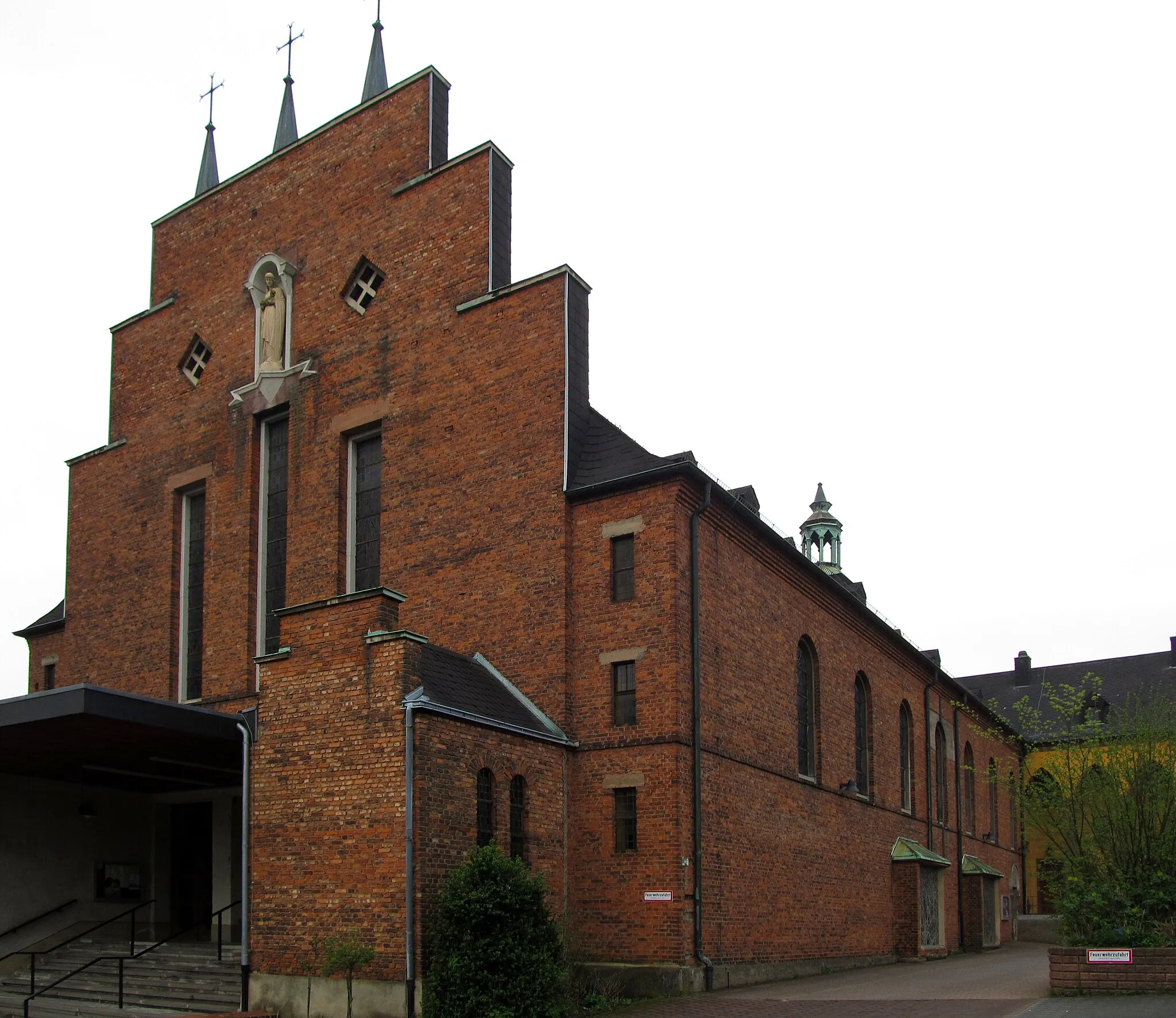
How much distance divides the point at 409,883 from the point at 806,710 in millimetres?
12443

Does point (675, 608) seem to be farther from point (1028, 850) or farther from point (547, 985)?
point (1028, 850)

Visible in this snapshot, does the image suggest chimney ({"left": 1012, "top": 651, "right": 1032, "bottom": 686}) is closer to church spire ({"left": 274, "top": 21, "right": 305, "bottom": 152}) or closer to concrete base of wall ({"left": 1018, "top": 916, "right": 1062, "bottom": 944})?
concrete base of wall ({"left": 1018, "top": 916, "right": 1062, "bottom": 944})

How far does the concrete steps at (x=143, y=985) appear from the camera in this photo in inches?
724

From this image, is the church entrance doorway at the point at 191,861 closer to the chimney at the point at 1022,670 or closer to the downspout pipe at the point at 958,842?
the downspout pipe at the point at 958,842

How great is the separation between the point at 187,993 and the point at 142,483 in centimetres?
1261

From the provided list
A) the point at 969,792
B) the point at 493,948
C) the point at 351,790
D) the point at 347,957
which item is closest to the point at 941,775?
the point at 969,792

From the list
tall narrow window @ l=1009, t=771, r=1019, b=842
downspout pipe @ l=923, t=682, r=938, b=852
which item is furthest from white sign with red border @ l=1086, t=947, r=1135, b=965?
tall narrow window @ l=1009, t=771, r=1019, b=842

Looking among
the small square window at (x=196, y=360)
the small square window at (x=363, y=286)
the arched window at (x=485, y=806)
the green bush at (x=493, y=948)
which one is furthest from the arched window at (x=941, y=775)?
the small square window at (x=196, y=360)

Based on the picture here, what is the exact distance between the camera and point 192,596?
27.3m

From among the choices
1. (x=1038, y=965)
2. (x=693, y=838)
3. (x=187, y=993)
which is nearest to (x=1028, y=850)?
(x=1038, y=965)

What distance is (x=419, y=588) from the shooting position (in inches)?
888

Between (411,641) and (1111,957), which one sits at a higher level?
(411,641)

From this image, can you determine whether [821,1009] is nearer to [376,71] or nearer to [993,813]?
[376,71]

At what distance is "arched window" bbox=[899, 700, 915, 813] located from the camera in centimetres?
3331
